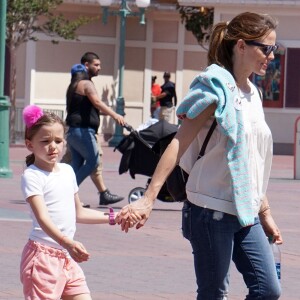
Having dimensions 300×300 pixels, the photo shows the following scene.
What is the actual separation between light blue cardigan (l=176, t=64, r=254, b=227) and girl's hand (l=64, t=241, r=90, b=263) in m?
0.76

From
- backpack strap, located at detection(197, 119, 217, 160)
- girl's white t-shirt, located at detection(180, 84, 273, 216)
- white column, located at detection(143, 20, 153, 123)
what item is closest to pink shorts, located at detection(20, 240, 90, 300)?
girl's white t-shirt, located at detection(180, 84, 273, 216)

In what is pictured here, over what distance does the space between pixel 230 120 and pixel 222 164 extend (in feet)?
0.68

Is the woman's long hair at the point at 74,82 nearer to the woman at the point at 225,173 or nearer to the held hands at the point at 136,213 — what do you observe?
A: the woman at the point at 225,173

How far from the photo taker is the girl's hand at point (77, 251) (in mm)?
5379

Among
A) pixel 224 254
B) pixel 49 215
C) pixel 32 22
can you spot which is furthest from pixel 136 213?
pixel 32 22

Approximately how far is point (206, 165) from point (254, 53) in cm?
57

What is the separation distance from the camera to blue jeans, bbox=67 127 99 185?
44.0ft

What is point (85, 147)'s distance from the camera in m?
13.4

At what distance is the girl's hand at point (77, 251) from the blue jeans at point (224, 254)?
0.50m

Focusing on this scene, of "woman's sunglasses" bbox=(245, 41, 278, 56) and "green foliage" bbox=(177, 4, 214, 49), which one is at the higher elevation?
"green foliage" bbox=(177, 4, 214, 49)

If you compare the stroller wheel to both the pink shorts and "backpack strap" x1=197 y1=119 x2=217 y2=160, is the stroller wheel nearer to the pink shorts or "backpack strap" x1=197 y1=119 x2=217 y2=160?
the pink shorts

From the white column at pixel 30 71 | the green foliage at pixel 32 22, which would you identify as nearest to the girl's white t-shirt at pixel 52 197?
the green foliage at pixel 32 22

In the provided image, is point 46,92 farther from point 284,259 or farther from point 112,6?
point 284,259

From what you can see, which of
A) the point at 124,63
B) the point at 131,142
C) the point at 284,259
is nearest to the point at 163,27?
the point at 124,63
